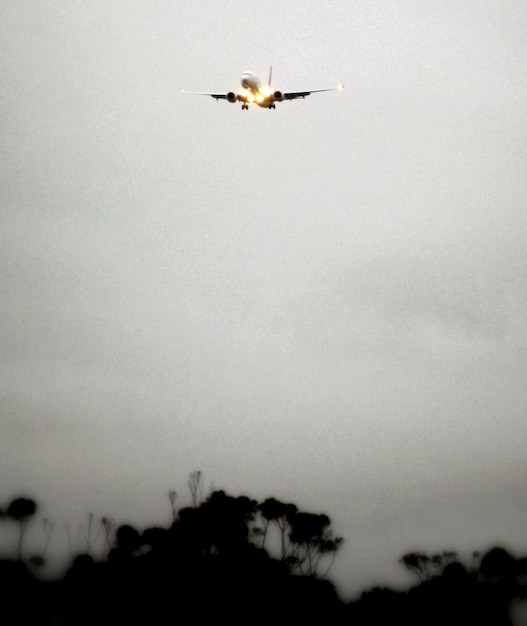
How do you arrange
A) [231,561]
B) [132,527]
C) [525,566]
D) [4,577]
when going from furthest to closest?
[132,527] → [525,566] → [231,561] → [4,577]

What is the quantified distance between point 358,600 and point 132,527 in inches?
1383

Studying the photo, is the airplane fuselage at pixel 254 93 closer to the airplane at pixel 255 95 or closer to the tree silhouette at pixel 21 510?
the airplane at pixel 255 95

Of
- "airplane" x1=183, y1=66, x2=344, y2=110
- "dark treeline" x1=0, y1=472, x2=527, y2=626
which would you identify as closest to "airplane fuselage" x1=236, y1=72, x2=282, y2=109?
"airplane" x1=183, y1=66, x2=344, y2=110

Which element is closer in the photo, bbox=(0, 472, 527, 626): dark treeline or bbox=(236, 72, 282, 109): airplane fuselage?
bbox=(0, 472, 527, 626): dark treeline

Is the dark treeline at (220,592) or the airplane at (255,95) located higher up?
the airplane at (255,95)

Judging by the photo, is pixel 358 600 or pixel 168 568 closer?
pixel 168 568

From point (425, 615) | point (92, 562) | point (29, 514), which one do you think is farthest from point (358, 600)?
point (29, 514)

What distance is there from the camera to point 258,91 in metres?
87.8

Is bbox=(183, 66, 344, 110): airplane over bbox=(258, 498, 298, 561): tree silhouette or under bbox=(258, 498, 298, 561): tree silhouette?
over

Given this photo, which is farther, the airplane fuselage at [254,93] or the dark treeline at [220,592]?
the airplane fuselage at [254,93]

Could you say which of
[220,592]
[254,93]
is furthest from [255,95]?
[220,592]

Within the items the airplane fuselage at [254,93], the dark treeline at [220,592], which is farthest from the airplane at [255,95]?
the dark treeline at [220,592]

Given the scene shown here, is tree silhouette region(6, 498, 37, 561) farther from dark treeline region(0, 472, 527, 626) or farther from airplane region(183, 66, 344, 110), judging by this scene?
airplane region(183, 66, 344, 110)

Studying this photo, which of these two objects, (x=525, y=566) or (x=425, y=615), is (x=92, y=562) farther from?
(x=525, y=566)
